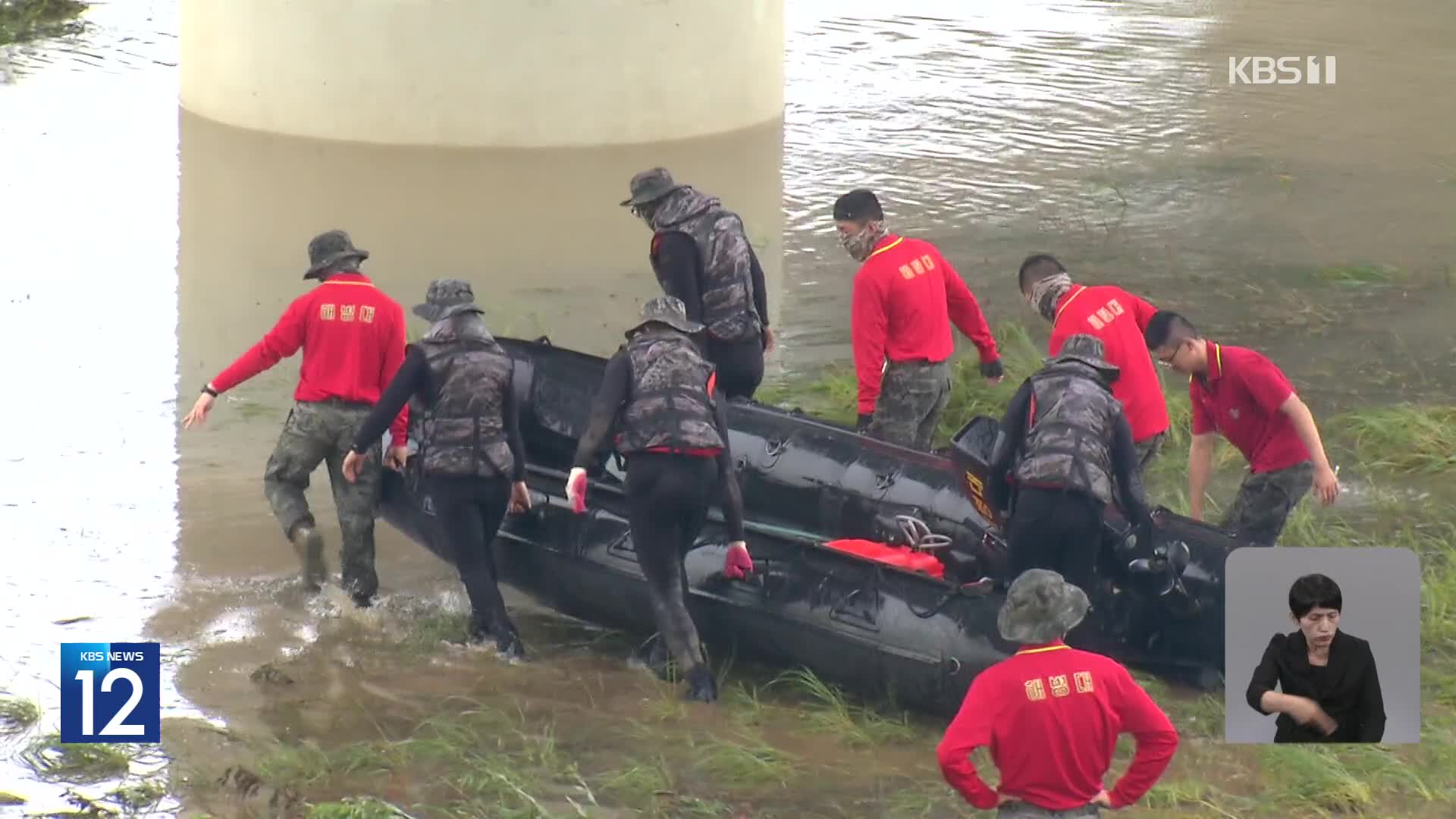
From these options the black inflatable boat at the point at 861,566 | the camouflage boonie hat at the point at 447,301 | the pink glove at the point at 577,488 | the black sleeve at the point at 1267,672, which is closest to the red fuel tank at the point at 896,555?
the black inflatable boat at the point at 861,566

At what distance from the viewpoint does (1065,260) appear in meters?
12.7

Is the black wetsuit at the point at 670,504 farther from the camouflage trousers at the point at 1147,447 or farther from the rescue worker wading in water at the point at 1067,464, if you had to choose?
the camouflage trousers at the point at 1147,447

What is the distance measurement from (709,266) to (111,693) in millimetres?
2817

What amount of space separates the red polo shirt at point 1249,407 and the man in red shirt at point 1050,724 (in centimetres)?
242

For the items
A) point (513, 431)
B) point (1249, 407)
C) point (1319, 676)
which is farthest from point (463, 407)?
point (1319, 676)

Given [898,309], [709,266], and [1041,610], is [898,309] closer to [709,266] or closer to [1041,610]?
[709,266]

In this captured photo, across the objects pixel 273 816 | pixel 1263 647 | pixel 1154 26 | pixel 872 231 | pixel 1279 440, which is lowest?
pixel 273 816

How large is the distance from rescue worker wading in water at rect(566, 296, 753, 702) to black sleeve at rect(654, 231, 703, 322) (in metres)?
1.01

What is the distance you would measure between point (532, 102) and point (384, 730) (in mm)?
9604

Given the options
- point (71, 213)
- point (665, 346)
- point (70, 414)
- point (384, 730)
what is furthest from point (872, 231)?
point (71, 213)

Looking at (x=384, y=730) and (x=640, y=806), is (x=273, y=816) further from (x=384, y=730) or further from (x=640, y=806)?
(x=640, y=806)

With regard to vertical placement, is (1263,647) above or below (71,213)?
below

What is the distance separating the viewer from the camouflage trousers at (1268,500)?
23.3 ft

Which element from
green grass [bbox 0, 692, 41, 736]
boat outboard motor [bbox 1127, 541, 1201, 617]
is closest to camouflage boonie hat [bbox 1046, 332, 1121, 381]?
boat outboard motor [bbox 1127, 541, 1201, 617]
